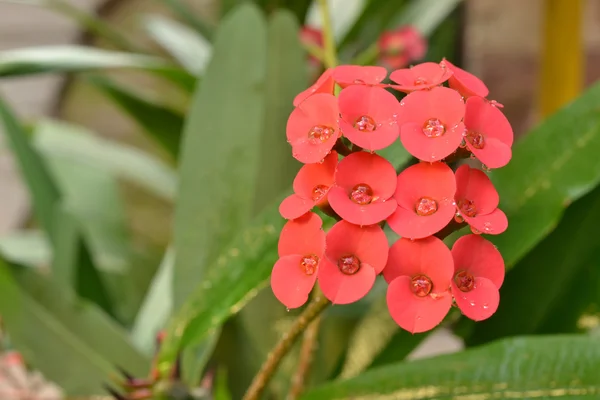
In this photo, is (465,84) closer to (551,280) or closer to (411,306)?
(411,306)

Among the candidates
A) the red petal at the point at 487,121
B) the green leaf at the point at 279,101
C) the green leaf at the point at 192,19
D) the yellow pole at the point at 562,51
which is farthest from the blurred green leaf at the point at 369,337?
the green leaf at the point at 192,19

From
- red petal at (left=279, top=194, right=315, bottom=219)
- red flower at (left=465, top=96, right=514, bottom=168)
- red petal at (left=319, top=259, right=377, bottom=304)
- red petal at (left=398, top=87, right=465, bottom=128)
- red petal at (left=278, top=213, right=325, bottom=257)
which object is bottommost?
red petal at (left=319, top=259, right=377, bottom=304)

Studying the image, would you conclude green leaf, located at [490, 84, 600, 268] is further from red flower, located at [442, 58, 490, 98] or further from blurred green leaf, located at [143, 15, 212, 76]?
blurred green leaf, located at [143, 15, 212, 76]

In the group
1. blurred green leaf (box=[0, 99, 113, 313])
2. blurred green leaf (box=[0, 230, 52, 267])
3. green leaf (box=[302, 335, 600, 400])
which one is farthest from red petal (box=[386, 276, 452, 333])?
blurred green leaf (box=[0, 230, 52, 267])

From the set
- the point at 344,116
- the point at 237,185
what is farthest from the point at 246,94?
the point at 344,116

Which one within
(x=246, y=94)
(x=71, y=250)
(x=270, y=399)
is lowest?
(x=270, y=399)

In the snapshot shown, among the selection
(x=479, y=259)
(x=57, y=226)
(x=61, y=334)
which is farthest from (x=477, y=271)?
(x=57, y=226)

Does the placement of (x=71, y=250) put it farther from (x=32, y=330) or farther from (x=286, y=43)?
(x=286, y=43)
